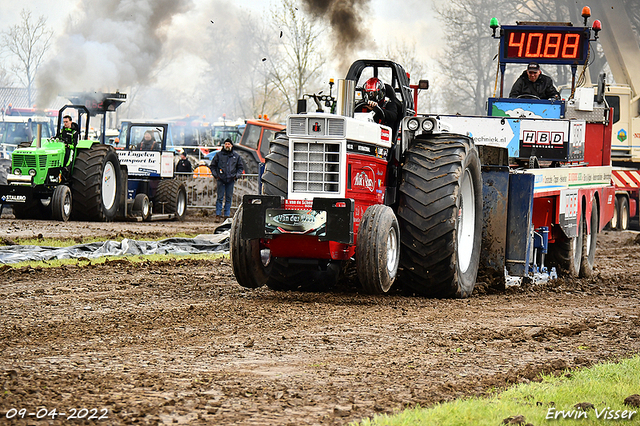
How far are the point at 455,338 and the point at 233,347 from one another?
5.64 feet

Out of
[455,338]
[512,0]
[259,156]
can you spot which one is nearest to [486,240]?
[455,338]

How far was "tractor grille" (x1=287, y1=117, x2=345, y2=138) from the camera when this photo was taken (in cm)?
839

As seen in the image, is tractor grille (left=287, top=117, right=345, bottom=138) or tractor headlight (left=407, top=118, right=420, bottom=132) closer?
tractor grille (left=287, top=117, right=345, bottom=138)

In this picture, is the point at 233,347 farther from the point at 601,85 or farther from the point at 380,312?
the point at 601,85

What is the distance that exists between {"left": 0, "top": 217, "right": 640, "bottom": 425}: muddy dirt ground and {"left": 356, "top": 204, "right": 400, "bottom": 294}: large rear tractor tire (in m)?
0.25

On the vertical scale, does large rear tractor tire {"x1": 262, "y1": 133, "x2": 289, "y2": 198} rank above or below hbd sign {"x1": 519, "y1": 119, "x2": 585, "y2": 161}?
below

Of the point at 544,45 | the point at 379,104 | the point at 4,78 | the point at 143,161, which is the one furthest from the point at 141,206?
the point at 4,78

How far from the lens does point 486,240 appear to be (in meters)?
10.2

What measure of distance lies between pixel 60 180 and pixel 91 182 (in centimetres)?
72

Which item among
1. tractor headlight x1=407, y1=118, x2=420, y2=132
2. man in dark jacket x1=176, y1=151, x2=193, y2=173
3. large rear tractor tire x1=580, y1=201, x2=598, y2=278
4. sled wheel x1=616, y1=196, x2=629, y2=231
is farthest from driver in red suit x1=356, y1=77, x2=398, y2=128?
man in dark jacket x1=176, y1=151, x2=193, y2=173

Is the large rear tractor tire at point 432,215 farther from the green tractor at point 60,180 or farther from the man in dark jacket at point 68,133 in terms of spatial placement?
the man in dark jacket at point 68,133

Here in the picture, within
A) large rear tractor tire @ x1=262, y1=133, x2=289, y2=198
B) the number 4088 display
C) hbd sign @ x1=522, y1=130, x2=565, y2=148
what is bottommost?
large rear tractor tire @ x1=262, y1=133, x2=289, y2=198

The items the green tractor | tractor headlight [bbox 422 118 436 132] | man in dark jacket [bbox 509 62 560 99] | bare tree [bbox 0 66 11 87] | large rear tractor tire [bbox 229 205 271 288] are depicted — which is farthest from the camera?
bare tree [bbox 0 66 11 87]

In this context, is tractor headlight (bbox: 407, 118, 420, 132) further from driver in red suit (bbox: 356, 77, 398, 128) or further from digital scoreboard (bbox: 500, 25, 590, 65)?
digital scoreboard (bbox: 500, 25, 590, 65)
